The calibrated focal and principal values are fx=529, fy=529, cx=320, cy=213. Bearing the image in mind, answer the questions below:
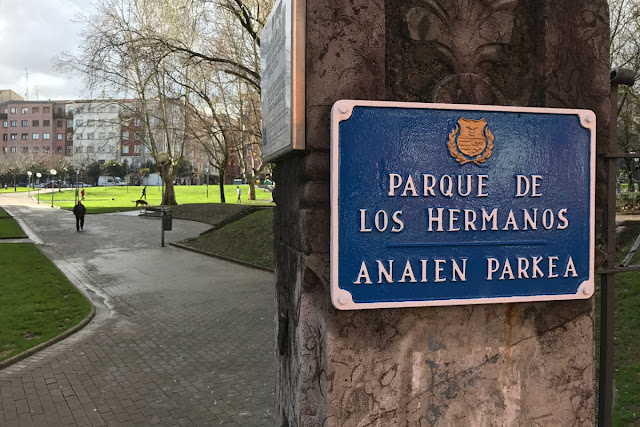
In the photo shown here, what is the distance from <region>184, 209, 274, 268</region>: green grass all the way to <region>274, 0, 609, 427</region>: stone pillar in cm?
1244

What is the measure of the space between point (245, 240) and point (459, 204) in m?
16.2

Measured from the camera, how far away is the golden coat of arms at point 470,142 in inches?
98.0

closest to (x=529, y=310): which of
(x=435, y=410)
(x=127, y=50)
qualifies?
(x=435, y=410)

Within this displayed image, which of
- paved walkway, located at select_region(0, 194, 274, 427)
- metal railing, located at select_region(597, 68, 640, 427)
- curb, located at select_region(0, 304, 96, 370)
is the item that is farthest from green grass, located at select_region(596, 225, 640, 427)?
curb, located at select_region(0, 304, 96, 370)

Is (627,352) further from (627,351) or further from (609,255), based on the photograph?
(609,255)

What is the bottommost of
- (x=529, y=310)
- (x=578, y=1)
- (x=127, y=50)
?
(x=529, y=310)

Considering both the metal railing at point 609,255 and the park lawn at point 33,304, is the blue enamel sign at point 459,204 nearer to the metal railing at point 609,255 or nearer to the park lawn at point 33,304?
the metal railing at point 609,255

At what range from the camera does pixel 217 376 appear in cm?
654

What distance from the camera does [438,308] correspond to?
8.11 ft

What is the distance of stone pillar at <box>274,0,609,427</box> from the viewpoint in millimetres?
2416

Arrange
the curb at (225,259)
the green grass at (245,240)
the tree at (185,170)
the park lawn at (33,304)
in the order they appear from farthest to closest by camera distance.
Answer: the tree at (185,170), the green grass at (245,240), the curb at (225,259), the park lawn at (33,304)

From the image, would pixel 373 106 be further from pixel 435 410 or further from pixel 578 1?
pixel 435 410

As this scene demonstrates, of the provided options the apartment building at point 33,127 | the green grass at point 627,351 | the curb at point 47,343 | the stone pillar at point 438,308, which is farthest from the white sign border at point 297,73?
the apartment building at point 33,127

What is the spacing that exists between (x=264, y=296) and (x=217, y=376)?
4.83 m
